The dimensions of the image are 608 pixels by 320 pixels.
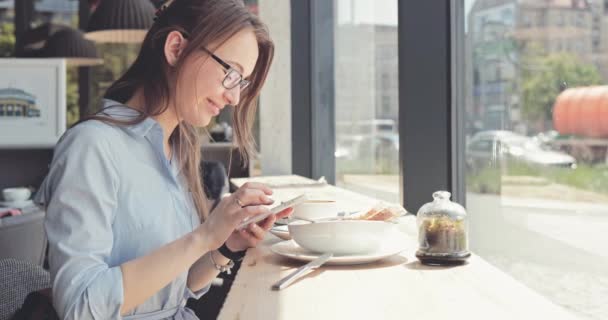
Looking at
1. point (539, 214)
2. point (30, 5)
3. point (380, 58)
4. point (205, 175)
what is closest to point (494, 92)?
point (539, 214)

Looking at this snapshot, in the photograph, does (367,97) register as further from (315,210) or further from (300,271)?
(300,271)

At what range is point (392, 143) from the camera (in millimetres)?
2902

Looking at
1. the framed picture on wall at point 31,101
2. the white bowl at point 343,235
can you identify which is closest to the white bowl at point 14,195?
the framed picture on wall at point 31,101

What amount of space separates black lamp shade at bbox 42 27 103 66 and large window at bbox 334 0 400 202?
3.84m

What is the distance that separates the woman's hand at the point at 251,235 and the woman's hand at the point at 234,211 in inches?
6.5

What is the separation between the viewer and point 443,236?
139cm

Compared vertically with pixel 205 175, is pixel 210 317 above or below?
below

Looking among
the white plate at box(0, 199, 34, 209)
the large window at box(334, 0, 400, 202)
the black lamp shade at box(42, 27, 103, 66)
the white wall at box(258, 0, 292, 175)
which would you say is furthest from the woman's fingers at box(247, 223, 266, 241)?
the black lamp shade at box(42, 27, 103, 66)

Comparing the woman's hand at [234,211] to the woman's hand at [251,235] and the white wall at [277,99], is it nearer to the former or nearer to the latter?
the woman's hand at [251,235]

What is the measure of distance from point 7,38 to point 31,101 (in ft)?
15.4

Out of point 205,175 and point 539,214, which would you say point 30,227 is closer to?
point 539,214

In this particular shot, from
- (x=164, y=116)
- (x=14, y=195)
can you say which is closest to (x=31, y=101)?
(x=14, y=195)

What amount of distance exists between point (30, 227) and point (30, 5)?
23.3ft

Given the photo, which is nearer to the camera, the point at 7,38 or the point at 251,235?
the point at 251,235
